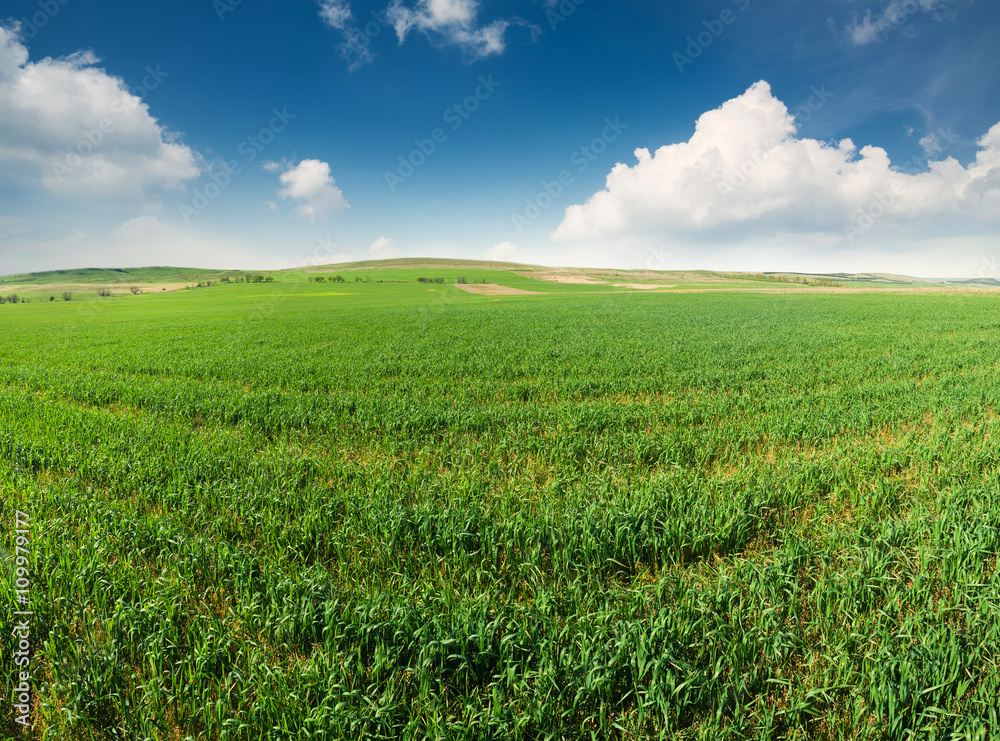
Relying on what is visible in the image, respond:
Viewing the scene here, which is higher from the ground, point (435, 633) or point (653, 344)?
point (653, 344)

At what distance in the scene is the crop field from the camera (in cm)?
294

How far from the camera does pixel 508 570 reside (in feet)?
14.9

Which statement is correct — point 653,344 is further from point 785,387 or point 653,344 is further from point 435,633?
point 435,633

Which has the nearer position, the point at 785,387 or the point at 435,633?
the point at 435,633

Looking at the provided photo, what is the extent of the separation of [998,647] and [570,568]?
3528 millimetres

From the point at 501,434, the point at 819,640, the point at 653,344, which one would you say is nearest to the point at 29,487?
the point at 501,434

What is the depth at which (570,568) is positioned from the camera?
177 inches

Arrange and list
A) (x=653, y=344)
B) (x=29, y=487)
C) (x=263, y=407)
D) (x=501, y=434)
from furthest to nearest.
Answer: (x=653, y=344) < (x=263, y=407) < (x=501, y=434) < (x=29, y=487)

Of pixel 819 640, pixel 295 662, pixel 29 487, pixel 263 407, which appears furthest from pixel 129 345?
pixel 819 640

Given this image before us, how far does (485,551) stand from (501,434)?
12.3 ft

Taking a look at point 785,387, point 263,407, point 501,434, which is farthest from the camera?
point 785,387

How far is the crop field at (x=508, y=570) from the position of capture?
294cm

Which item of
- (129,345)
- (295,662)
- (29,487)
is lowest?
(295,662)

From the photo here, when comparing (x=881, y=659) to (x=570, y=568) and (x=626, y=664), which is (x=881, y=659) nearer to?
(x=626, y=664)
